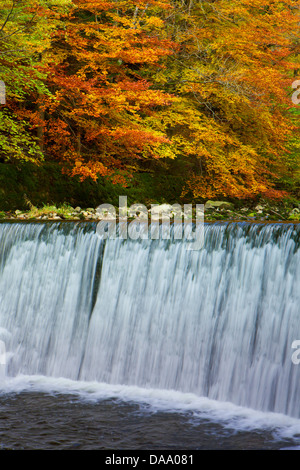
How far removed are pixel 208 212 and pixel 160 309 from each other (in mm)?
8179

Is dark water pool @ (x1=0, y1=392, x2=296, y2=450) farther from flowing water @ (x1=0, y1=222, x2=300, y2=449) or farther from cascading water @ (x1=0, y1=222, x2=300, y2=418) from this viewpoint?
cascading water @ (x1=0, y1=222, x2=300, y2=418)

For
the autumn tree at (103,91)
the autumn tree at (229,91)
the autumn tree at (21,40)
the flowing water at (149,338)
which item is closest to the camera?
the flowing water at (149,338)

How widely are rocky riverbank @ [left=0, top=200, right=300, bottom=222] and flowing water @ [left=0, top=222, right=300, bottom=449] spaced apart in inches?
95.8

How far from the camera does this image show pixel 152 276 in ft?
26.6

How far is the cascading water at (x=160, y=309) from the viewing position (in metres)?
6.77

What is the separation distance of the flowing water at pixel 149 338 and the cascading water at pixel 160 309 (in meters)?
0.02

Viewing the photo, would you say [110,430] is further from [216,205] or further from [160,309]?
[216,205]

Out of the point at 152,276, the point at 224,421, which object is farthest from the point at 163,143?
the point at 224,421

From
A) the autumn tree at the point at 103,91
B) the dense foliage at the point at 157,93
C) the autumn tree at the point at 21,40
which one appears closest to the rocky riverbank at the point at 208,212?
the dense foliage at the point at 157,93

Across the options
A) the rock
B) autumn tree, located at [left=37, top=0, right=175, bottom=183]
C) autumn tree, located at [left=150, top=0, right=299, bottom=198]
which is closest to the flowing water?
autumn tree, located at [left=37, top=0, right=175, bottom=183]

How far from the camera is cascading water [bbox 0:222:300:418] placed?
6773 mm

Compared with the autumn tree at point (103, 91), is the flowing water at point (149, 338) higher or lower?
lower

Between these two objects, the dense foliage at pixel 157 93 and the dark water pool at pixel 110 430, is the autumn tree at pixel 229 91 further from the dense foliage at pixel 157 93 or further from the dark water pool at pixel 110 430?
the dark water pool at pixel 110 430

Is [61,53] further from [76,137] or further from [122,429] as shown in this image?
[122,429]
